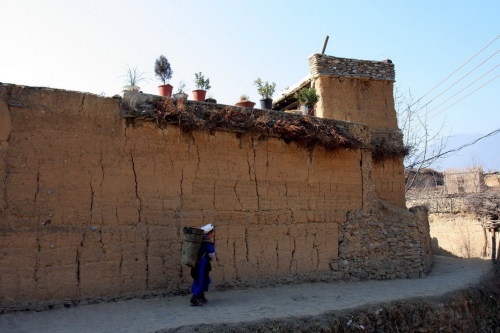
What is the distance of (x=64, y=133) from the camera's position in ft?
20.6

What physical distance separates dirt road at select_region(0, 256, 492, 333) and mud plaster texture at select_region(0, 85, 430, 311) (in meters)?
0.27

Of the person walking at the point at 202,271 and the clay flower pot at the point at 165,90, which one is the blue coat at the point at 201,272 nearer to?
the person walking at the point at 202,271

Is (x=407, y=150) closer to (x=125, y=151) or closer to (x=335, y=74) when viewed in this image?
(x=335, y=74)

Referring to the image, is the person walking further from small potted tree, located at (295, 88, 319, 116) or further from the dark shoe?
small potted tree, located at (295, 88, 319, 116)

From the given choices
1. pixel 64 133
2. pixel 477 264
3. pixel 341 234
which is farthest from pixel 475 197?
pixel 64 133

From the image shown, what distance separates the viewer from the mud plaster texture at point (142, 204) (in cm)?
592

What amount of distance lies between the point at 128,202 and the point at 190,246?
1233 millimetres

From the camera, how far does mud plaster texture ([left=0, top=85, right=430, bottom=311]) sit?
5.92 meters

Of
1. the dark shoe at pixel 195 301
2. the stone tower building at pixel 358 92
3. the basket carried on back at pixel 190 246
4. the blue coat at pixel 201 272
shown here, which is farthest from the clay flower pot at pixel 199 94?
the dark shoe at pixel 195 301

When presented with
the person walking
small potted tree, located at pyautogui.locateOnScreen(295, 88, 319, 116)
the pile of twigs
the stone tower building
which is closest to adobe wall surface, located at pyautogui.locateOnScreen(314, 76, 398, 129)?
the stone tower building

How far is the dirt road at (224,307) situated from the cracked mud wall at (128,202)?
32 centimetres

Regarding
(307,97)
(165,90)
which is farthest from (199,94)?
(307,97)

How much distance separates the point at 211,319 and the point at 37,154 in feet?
10.8

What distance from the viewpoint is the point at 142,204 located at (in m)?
6.79
